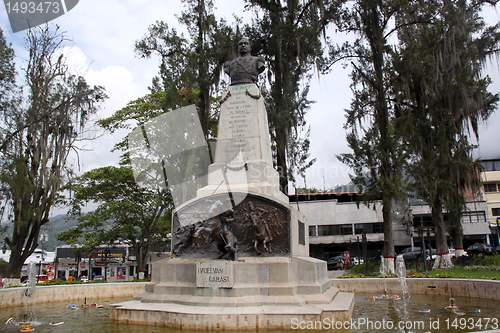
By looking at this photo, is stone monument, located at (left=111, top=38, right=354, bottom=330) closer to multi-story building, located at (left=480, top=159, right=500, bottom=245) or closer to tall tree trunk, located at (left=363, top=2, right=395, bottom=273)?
tall tree trunk, located at (left=363, top=2, right=395, bottom=273)

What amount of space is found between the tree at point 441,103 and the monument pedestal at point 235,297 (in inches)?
548

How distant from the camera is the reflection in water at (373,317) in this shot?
7191 mm

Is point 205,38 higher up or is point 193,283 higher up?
point 205,38

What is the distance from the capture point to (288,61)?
69.6 feet

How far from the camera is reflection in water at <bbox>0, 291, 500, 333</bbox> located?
7.19m

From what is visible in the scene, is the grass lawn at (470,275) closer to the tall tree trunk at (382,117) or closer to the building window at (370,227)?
the tall tree trunk at (382,117)

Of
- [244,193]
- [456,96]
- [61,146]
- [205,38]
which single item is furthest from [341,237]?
[244,193]

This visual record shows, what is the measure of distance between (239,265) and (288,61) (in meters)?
15.3

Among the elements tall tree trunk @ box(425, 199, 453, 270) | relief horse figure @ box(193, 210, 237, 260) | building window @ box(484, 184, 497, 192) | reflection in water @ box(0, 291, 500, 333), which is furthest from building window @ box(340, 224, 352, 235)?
relief horse figure @ box(193, 210, 237, 260)

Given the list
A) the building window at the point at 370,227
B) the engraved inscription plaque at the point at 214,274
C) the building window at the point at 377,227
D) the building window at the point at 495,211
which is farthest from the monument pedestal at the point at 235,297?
the building window at the point at 495,211

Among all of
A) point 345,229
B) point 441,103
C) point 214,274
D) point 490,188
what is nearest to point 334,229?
point 345,229

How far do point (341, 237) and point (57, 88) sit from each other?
35689 mm

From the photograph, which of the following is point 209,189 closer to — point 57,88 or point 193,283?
point 193,283

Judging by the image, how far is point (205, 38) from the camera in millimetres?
23453
